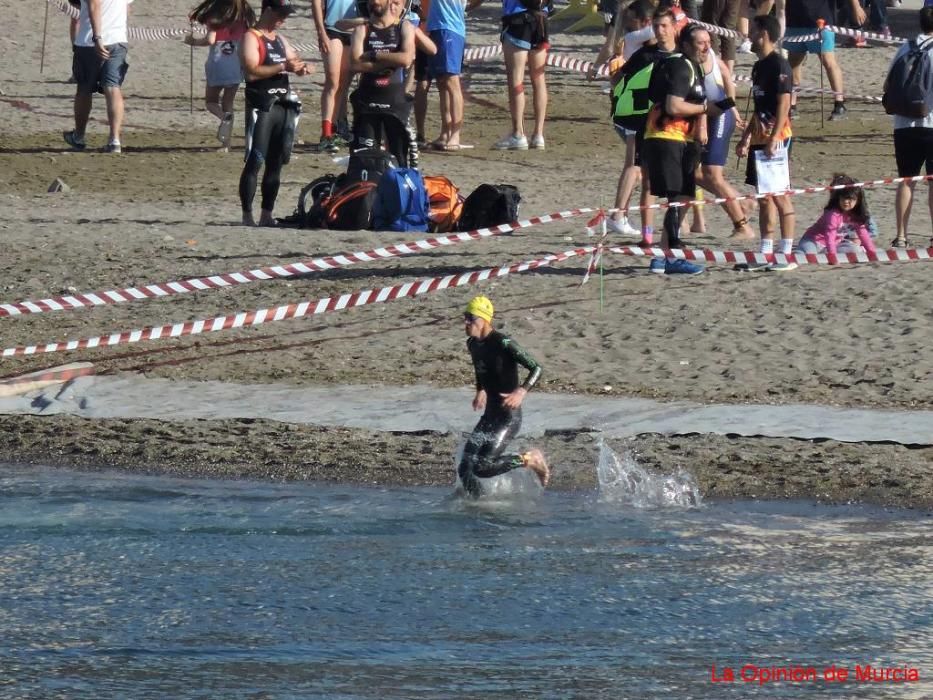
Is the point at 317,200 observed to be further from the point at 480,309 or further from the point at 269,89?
the point at 480,309

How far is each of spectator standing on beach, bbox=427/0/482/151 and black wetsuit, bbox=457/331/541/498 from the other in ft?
31.3

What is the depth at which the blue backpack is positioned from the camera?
626 inches

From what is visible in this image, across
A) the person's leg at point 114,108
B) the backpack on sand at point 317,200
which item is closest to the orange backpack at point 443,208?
the backpack on sand at point 317,200

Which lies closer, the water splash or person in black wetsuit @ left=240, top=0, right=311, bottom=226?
the water splash

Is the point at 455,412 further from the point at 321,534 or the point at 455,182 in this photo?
the point at 455,182

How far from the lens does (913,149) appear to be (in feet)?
47.2

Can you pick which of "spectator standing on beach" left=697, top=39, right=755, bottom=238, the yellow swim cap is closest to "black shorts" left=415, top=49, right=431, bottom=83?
"spectator standing on beach" left=697, top=39, right=755, bottom=238

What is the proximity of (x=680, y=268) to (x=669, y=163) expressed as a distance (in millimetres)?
1016

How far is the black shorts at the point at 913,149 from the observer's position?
Result: 14289 mm

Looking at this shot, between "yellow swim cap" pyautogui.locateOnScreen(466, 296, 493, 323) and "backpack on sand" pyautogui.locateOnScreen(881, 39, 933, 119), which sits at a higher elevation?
"backpack on sand" pyautogui.locateOnScreen(881, 39, 933, 119)

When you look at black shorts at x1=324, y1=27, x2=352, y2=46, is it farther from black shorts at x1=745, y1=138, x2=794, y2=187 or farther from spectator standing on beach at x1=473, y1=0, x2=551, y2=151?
black shorts at x1=745, y1=138, x2=794, y2=187

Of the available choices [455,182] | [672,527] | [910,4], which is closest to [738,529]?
[672,527]

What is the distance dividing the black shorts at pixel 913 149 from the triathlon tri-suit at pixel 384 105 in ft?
14.4

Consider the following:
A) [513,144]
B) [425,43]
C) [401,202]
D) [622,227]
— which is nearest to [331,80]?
[425,43]
